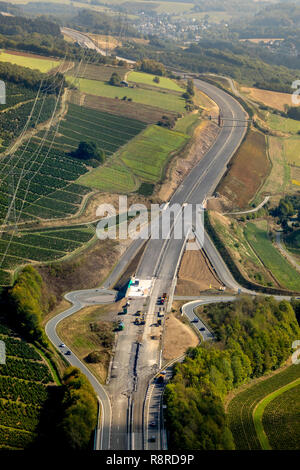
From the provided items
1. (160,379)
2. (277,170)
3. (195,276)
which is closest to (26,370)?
(160,379)

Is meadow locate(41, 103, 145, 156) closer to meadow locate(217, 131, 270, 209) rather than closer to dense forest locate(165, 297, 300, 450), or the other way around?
meadow locate(217, 131, 270, 209)

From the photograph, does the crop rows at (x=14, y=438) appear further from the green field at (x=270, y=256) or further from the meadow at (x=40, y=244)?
the green field at (x=270, y=256)

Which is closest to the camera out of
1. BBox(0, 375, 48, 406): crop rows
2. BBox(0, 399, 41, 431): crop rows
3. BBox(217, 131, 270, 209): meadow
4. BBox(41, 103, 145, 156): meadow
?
BBox(0, 399, 41, 431): crop rows

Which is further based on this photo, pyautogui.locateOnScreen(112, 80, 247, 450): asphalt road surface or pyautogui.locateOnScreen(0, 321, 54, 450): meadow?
pyautogui.locateOnScreen(112, 80, 247, 450): asphalt road surface

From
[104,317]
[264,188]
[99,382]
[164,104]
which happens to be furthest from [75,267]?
[164,104]

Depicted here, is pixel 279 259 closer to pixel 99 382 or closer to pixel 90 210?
pixel 90 210

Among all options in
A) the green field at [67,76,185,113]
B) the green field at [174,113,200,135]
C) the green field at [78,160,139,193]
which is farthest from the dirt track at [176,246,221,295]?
the green field at [67,76,185,113]
